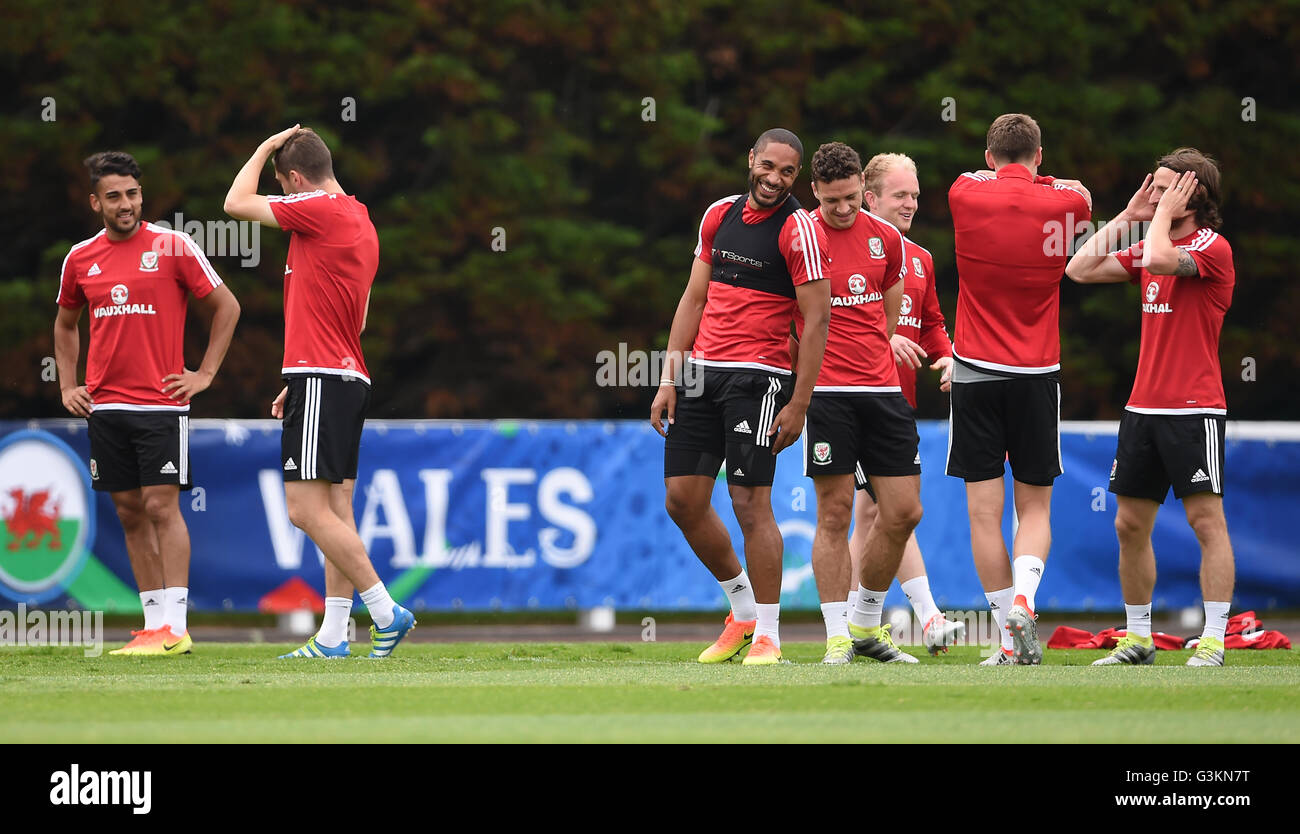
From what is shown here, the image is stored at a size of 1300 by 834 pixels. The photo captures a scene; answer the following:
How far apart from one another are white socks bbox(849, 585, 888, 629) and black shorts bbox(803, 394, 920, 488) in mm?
643

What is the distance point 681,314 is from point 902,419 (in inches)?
47.8

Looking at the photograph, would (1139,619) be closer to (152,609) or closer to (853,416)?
(853,416)

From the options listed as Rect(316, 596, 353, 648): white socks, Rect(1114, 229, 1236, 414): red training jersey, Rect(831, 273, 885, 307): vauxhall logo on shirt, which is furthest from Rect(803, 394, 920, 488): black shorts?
Rect(316, 596, 353, 648): white socks

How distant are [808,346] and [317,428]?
246 cm

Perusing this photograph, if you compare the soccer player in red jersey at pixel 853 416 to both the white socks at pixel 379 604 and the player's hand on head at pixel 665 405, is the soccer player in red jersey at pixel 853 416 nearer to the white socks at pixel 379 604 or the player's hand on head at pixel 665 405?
the player's hand on head at pixel 665 405

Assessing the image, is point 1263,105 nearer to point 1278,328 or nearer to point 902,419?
point 1278,328

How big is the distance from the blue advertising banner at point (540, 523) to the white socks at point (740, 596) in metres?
5.17

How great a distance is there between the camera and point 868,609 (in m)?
9.20

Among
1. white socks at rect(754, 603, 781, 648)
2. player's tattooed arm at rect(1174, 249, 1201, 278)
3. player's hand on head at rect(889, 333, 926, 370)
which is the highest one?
player's tattooed arm at rect(1174, 249, 1201, 278)

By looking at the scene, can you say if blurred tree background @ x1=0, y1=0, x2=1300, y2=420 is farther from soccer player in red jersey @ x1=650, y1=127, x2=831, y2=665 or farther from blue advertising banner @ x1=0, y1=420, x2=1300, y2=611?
soccer player in red jersey @ x1=650, y1=127, x2=831, y2=665

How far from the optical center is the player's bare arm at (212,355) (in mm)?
9859

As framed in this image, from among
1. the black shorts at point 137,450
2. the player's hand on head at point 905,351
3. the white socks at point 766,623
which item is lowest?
the white socks at point 766,623

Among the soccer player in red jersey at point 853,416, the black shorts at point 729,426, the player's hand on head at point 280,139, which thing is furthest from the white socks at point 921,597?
the player's hand on head at point 280,139

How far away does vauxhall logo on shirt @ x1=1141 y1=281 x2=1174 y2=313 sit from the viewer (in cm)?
885
